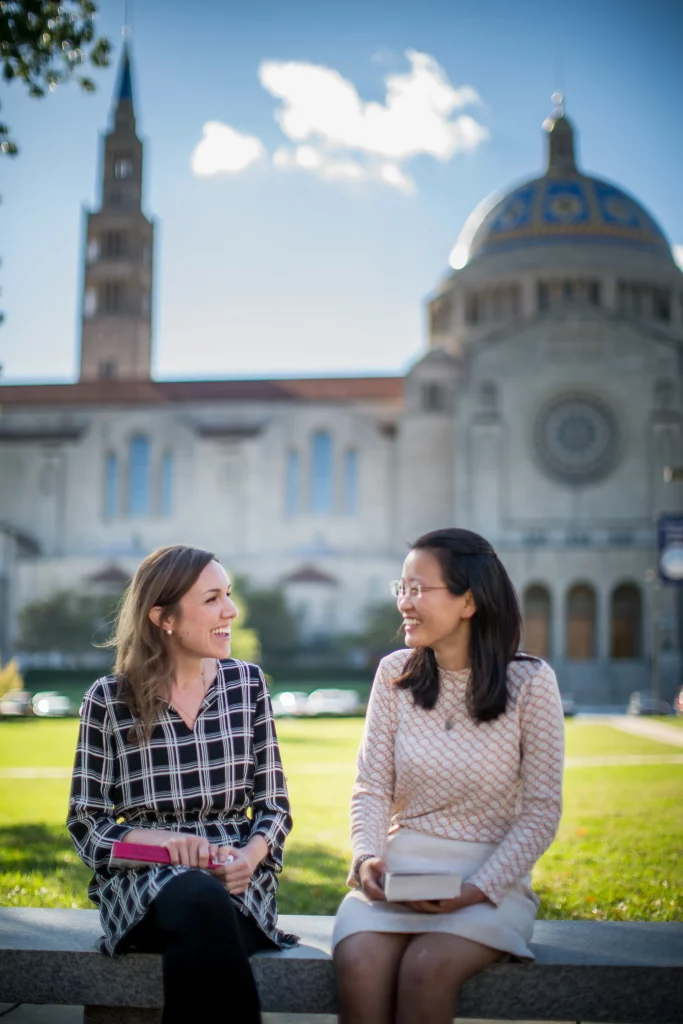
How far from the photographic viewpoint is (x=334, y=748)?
66.3 ft

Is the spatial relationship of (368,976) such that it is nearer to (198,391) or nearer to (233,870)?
(233,870)

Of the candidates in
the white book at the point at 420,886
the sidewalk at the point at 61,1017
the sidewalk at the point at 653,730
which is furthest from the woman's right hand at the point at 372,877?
the sidewalk at the point at 653,730

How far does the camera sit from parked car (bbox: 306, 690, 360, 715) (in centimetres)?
3550

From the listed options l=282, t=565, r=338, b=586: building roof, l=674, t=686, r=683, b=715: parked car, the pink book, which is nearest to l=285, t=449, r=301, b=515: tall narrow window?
l=282, t=565, r=338, b=586: building roof

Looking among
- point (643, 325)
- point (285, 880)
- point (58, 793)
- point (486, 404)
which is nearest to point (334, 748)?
point (58, 793)

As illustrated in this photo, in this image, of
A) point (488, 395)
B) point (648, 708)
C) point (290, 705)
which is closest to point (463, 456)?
point (488, 395)

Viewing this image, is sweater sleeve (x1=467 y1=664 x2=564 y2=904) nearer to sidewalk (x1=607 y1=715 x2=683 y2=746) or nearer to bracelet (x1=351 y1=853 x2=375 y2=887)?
bracelet (x1=351 y1=853 x2=375 y2=887)

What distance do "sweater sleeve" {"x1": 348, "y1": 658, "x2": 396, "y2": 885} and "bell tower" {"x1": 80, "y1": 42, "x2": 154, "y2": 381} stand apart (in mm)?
65677

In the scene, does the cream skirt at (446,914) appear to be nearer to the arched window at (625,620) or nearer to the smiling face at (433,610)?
the smiling face at (433,610)

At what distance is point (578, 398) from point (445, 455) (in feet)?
23.9

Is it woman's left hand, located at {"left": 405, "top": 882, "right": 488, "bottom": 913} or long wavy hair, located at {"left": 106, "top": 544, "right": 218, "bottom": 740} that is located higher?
long wavy hair, located at {"left": 106, "top": 544, "right": 218, "bottom": 740}

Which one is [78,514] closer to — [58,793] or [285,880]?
[58,793]

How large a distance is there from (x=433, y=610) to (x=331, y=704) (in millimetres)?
32603

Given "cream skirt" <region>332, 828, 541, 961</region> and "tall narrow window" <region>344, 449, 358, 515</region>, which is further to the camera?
"tall narrow window" <region>344, 449, 358, 515</region>
